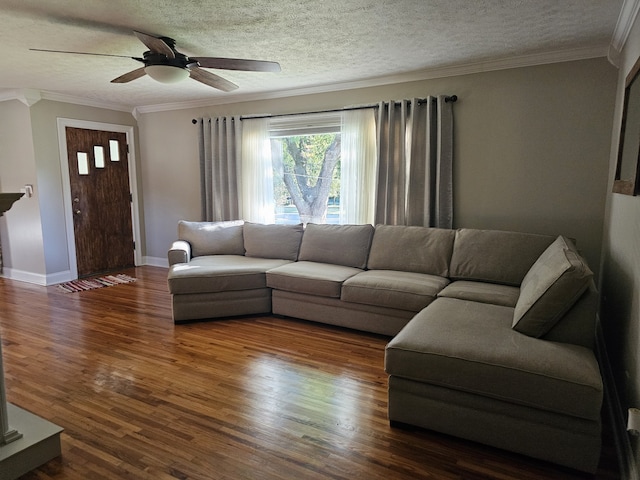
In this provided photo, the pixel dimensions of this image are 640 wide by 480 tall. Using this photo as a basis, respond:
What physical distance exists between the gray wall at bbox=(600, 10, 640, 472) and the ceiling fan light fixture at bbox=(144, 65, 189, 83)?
2.88 meters

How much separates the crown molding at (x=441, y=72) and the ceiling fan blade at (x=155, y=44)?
6.77 ft

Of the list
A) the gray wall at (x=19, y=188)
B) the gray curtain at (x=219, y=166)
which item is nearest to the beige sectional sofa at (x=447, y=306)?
the gray curtain at (x=219, y=166)

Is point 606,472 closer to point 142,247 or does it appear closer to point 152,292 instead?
point 152,292

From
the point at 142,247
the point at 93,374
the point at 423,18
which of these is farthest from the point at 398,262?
the point at 142,247

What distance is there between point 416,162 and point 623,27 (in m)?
1.81

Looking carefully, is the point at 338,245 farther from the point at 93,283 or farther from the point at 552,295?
the point at 93,283

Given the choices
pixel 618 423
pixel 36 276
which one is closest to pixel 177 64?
pixel 618 423

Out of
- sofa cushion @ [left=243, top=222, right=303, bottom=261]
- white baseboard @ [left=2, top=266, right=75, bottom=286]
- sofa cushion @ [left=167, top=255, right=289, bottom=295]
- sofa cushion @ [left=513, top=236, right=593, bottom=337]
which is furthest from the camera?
white baseboard @ [left=2, top=266, right=75, bottom=286]

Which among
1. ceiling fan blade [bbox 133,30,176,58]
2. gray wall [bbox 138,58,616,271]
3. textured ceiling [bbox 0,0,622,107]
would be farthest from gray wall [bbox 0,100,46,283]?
gray wall [bbox 138,58,616,271]

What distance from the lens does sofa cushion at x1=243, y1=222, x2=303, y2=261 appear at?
13.8ft

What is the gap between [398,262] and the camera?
11.8 feet

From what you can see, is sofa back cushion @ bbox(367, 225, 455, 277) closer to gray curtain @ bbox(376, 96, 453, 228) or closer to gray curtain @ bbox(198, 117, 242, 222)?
gray curtain @ bbox(376, 96, 453, 228)

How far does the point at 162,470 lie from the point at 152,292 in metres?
3.16

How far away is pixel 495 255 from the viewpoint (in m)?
3.20
